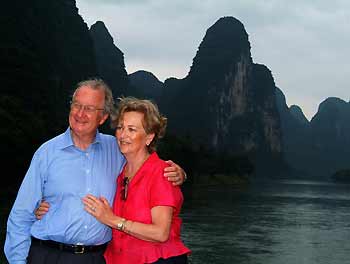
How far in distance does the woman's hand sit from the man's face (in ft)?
1.34

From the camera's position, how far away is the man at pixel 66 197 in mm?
2824

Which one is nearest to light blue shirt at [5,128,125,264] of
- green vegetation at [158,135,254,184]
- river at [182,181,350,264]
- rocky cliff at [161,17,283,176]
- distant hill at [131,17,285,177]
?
river at [182,181,350,264]

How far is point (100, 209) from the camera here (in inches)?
105

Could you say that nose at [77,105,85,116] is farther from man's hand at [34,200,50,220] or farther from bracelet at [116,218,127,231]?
bracelet at [116,218,127,231]

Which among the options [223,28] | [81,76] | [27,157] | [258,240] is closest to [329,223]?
[258,240]

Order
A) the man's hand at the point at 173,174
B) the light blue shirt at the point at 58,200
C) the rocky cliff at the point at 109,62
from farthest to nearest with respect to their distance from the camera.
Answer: the rocky cliff at the point at 109,62
the light blue shirt at the point at 58,200
the man's hand at the point at 173,174

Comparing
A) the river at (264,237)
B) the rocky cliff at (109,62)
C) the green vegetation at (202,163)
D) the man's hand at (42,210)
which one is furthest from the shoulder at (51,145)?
the rocky cliff at (109,62)

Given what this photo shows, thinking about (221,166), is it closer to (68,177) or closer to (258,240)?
(258,240)

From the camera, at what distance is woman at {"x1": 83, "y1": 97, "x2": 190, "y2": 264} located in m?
2.60

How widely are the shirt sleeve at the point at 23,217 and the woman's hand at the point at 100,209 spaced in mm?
310

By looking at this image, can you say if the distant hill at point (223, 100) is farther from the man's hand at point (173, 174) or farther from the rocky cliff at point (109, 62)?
the man's hand at point (173, 174)

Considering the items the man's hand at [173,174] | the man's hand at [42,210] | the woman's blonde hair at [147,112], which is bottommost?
the man's hand at [42,210]

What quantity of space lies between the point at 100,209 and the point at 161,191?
0.33 m

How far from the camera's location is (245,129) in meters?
174
